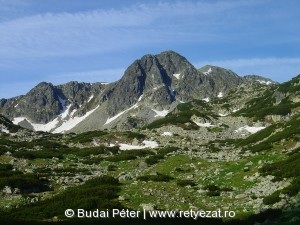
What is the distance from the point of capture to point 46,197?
4100 cm

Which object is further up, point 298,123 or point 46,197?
point 298,123

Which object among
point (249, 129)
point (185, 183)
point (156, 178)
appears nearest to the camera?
point (185, 183)

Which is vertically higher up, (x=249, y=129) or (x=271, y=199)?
(x=249, y=129)

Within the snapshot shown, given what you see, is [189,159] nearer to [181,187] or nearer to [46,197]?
[181,187]

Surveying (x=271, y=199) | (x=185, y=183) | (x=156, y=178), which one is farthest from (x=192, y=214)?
(x=156, y=178)

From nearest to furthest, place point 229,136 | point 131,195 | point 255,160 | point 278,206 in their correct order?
point 278,206, point 131,195, point 255,160, point 229,136

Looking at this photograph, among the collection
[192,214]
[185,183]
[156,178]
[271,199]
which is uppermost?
[156,178]

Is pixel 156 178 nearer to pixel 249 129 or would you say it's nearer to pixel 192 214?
pixel 192 214

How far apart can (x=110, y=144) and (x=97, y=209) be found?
60436 millimetres

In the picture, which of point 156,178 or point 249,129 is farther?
point 249,129

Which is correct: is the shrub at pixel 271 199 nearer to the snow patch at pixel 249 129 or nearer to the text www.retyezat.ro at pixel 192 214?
the text www.retyezat.ro at pixel 192 214

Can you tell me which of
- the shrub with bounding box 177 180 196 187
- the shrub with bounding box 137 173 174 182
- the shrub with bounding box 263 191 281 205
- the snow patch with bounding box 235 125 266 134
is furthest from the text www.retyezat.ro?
the snow patch with bounding box 235 125 266 134

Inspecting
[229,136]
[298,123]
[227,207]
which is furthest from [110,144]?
[227,207]

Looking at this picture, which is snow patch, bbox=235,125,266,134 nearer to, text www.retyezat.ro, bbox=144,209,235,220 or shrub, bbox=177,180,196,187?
shrub, bbox=177,180,196,187
